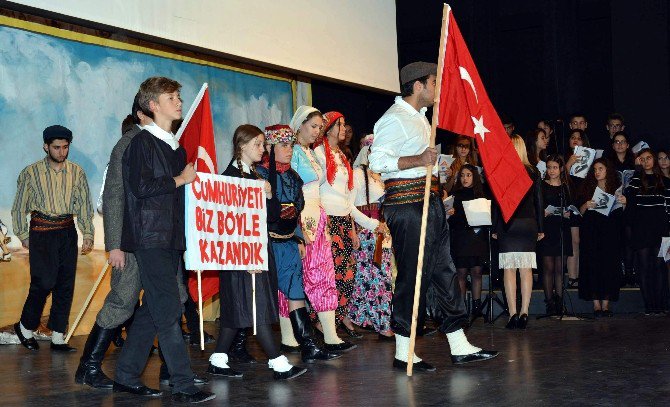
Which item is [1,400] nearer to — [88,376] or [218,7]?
[88,376]

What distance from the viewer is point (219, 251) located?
5.10 m

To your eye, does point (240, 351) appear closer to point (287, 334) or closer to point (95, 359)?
point (287, 334)

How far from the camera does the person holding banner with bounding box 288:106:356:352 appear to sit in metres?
6.58

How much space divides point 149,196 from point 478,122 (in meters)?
2.03

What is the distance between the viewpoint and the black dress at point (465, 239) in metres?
8.85

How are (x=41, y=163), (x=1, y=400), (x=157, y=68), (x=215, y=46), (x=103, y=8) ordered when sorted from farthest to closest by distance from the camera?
(x=157, y=68) → (x=215, y=46) → (x=41, y=163) → (x=103, y=8) → (x=1, y=400)

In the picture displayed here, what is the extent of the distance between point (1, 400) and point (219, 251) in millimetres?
1309

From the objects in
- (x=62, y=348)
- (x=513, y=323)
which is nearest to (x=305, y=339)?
(x=62, y=348)

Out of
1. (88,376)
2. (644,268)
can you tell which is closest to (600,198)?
(644,268)

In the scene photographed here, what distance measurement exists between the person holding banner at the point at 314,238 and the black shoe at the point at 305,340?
34 centimetres

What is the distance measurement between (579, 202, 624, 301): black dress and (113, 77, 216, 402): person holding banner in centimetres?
542

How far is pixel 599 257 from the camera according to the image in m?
9.20

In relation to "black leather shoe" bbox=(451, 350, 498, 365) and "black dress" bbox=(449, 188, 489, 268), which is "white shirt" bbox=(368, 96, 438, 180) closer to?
"black leather shoe" bbox=(451, 350, 498, 365)

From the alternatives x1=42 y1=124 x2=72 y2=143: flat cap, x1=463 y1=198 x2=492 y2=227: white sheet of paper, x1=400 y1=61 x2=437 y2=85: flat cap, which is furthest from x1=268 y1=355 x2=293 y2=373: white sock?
x1=463 y1=198 x2=492 y2=227: white sheet of paper
